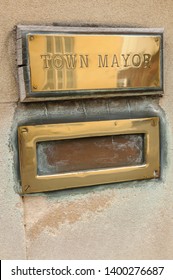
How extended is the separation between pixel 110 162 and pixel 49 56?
1.44 feet

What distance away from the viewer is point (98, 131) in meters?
1.35

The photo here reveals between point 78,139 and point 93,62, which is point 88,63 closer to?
point 93,62

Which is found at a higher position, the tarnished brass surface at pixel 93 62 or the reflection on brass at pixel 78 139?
the tarnished brass surface at pixel 93 62

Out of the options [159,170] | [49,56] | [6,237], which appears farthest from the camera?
[159,170]

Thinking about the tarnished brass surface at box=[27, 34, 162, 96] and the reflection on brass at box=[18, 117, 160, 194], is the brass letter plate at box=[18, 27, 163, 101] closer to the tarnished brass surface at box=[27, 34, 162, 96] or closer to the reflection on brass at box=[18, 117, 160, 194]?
the tarnished brass surface at box=[27, 34, 162, 96]

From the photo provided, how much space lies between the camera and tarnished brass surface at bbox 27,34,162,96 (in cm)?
123

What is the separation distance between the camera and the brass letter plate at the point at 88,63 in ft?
4.01

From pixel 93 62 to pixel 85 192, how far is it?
1.52 ft

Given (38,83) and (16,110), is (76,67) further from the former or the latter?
(16,110)

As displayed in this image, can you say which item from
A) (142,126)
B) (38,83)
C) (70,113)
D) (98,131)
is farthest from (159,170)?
(38,83)

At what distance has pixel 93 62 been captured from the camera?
1.29 meters

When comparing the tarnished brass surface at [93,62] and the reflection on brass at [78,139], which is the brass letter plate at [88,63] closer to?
the tarnished brass surface at [93,62]

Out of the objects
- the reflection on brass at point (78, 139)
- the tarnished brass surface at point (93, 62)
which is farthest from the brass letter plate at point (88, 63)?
the reflection on brass at point (78, 139)

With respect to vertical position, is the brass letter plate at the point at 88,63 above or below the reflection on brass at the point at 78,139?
above
